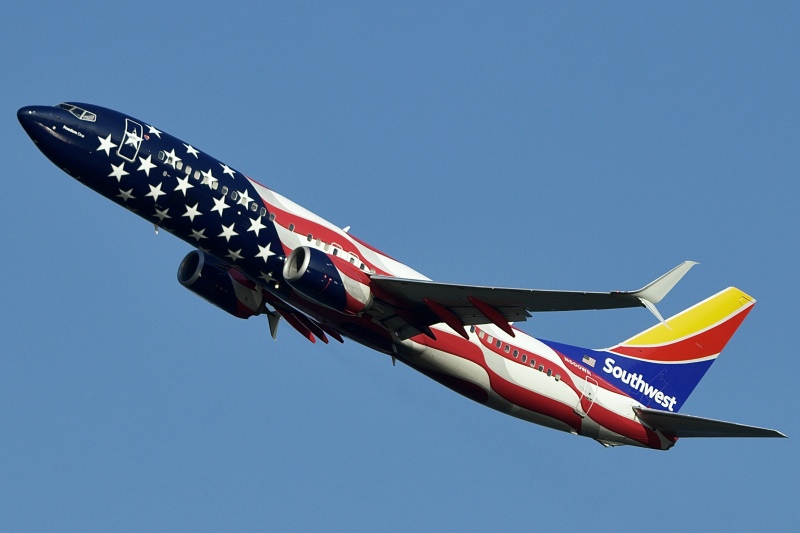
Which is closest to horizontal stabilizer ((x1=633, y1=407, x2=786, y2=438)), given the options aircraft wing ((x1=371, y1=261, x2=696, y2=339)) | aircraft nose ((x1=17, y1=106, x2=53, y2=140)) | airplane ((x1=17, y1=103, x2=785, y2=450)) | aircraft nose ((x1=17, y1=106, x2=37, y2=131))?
airplane ((x1=17, y1=103, x2=785, y2=450))

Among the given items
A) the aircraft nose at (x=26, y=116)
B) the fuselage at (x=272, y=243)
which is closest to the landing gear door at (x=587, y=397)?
the fuselage at (x=272, y=243)

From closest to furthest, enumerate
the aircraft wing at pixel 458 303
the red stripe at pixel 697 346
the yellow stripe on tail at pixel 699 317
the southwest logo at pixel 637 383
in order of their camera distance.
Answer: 1. the aircraft wing at pixel 458 303
2. the southwest logo at pixel 637 383
3. the red stripe at pixel 697 346
4. the yellow stripe on tail at pixel 699 317

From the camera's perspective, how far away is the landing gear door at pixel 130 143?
42.4m

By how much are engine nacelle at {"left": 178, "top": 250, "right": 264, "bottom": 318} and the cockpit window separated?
8.15 m

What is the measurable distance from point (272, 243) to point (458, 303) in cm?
718

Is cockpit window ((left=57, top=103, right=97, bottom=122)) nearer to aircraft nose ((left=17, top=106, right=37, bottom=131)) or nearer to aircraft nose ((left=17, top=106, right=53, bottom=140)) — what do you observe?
aircraft nose ((left=17, top=106, right=53, bottom=140))

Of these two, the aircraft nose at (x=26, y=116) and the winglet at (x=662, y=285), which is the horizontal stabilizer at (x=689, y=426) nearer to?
the winglet at (x=662, y=285)

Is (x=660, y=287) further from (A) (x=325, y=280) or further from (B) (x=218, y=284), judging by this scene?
(B) (x=218, y=284)

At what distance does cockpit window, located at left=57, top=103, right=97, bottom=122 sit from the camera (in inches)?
1672

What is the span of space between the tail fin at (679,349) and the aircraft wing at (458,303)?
1130 cm

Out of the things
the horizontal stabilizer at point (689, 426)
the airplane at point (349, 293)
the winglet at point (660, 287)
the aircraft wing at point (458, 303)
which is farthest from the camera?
the horizontal stabilizer at point (689, 426)

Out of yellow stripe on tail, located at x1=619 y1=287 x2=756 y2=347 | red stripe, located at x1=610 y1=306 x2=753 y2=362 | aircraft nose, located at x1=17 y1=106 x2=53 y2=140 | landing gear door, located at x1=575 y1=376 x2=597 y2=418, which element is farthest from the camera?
yellow stripe on tail, located at x1=619 y1=287 x2=756 y2=347

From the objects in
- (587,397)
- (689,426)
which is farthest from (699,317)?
(587,397)

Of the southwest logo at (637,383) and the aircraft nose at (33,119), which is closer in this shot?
the aircraft nose at (33,119)
